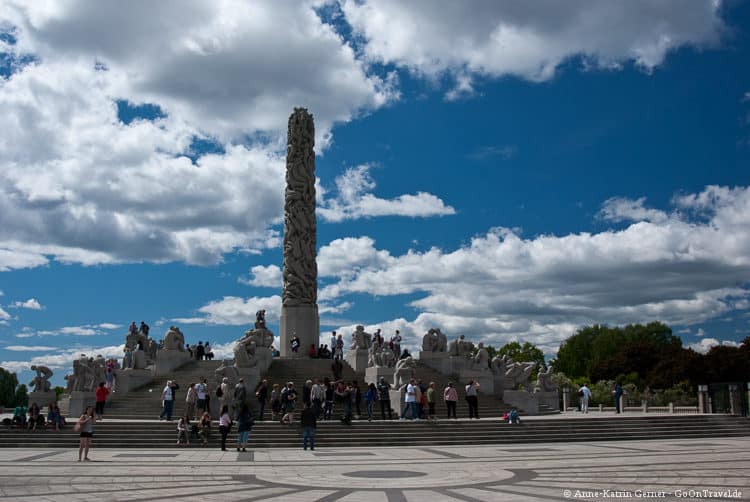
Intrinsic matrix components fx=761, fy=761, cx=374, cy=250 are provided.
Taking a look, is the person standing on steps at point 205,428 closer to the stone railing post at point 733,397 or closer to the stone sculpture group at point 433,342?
the stone sculpture group at point 433,342

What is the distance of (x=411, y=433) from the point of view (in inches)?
936

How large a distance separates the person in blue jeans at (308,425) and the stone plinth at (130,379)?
13519 mm

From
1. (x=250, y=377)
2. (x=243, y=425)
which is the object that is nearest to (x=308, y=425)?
(x=243, y=425)

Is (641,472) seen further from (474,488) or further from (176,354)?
(176,354)

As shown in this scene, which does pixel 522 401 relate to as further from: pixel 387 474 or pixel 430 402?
pixel 387 474

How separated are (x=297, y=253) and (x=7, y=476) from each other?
30928 mm

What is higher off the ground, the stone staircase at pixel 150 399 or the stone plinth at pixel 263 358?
the stone plinth at pixel 263 358

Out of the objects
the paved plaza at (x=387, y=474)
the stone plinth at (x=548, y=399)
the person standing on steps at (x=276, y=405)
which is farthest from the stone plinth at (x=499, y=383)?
the paved plaza at (x=387, y=474)

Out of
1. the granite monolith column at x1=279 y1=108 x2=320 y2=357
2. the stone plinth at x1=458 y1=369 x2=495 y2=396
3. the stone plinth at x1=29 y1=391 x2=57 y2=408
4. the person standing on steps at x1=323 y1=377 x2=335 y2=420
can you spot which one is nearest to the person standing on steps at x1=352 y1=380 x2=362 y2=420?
the person standing on steps at x1=323 y1=377 x2=335 y2=420

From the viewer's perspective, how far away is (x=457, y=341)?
36281 millimetres

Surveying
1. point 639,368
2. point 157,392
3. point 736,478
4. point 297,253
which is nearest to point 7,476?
point 736,478

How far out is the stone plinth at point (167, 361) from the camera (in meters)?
34.5

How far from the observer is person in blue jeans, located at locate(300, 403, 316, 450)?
20812 mm

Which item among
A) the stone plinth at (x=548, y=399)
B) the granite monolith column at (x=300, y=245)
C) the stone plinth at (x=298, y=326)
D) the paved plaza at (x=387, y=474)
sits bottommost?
the paved plaza at (x=387, y=474)
